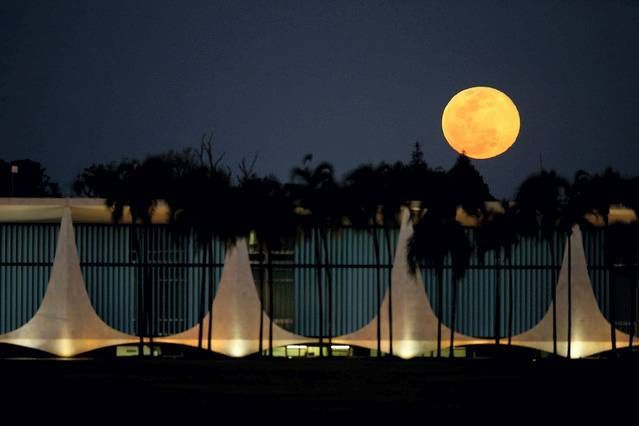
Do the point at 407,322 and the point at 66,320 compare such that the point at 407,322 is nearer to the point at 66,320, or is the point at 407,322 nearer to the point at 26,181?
the point at 66,320

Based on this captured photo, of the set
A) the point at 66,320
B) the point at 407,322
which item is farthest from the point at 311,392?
the point at 66,320

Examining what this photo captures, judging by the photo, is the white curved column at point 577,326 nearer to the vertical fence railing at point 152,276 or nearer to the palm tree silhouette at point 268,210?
the palm tree silhouette at point 268,210

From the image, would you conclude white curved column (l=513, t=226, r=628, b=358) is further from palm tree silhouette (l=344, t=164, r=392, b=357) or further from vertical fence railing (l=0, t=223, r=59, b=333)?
vertical fence railing (l=0, t=223, r=59, b=333)

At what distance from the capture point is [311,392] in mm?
34688

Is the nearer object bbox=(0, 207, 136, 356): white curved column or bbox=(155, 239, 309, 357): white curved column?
bbox=(0, 207, 136, 356): white curved column

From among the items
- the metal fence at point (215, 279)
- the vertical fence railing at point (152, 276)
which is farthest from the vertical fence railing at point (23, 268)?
the vertical fence railing at point (152, 276)

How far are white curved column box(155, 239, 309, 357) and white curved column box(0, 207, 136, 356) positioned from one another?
3.05m

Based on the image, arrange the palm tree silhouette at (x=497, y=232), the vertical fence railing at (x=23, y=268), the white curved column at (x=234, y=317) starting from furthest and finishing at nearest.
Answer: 1. the vertical fence railing at (x=23, y=268)
2. the white curved column at (x=234, y=317)
3. the palm tree silhouette at (x=497, y=232)

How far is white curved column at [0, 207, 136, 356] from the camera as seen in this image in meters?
54.3

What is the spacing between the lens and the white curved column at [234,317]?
5541 cm

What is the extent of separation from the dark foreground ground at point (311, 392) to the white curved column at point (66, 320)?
6226mm

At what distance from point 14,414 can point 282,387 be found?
31.7 feet

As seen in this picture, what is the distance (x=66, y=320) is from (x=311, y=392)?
22.3m

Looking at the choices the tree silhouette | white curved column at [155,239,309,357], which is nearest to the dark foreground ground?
white curved column at [155,239,309,357]
